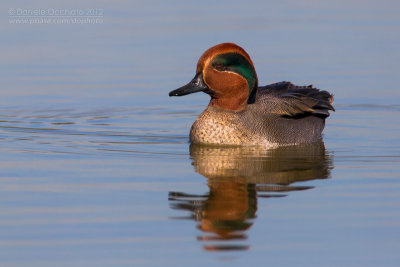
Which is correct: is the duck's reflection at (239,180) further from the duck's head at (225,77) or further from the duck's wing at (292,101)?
the duck's head at (225,77)

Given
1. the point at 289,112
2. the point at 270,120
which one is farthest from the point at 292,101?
the point at 270,120

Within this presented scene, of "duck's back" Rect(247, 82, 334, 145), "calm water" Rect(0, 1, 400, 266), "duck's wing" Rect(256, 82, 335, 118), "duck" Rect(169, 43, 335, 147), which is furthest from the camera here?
"duck's wing" Rect(256, 82, 335, 118)

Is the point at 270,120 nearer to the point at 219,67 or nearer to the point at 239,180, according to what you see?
the point at 219,67

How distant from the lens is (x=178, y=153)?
40.9 ft

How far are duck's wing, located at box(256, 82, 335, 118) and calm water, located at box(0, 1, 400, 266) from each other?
52cm

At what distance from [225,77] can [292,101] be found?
1.26 m

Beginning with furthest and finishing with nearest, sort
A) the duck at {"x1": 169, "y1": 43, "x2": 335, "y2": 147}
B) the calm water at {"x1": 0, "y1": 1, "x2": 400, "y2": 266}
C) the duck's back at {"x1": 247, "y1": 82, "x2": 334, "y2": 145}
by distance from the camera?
the duck's back at {"x1": 247, "y1": 82, "x2": 334, "y2": 145} → the duck at {"x1": 169, "y1": 43, "x2": 335, "y2": 147} → the calm water at {"x1": 0, "y1": 1, "x2": 400, "y2": 266}

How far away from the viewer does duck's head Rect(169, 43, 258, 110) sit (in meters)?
13.0

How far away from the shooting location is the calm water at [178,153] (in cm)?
817

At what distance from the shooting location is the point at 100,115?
15.2m

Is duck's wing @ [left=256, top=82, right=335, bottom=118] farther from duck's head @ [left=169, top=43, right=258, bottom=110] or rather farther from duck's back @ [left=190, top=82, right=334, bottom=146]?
duck's head @ [left=169, top=43, right=258, bottom=110]

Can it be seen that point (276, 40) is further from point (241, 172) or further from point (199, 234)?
point (199, 234)

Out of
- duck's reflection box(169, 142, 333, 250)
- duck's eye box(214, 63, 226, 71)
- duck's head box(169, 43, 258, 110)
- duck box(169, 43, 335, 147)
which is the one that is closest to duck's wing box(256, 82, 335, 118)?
duck box(169, 43, 335, 147)

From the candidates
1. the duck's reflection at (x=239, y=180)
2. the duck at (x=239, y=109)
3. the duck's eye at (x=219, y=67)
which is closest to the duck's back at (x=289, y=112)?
the duck at (x=239, y=109)
